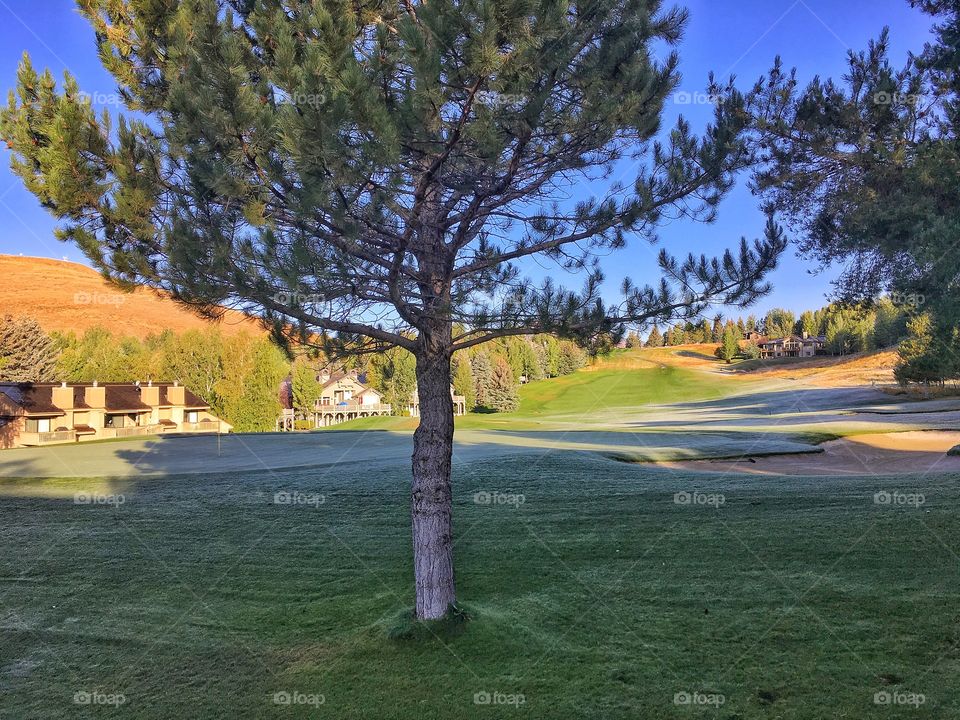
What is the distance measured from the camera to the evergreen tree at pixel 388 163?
12.2ft

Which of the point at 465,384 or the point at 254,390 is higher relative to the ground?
the point at 465,384

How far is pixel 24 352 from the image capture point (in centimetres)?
4422

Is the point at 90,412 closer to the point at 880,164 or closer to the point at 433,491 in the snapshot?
the point at 433,491

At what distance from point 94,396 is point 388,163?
41.6 m

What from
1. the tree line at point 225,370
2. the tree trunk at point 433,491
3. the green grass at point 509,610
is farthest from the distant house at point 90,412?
the tree trunk at point 433,491

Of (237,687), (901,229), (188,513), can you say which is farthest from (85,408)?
(901,229)

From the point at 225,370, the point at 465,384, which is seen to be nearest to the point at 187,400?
the point at 225,370

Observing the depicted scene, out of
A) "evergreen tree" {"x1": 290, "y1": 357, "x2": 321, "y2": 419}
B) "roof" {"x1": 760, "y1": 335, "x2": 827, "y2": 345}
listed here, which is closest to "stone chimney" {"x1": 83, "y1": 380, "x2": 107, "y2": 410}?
"evergreen tree" {"x1": 290, "y1": 357, "x2": 321, "y2": 419}

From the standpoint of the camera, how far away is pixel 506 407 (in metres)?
57.2

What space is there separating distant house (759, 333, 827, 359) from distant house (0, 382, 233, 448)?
223 ft

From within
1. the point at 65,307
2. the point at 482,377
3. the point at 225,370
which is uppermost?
the point at 65,307

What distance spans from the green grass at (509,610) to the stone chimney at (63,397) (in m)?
31.3

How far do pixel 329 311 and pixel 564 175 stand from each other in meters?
2.50

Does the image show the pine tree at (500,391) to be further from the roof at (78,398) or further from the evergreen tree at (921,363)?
the evergreen tree at (921,363)
